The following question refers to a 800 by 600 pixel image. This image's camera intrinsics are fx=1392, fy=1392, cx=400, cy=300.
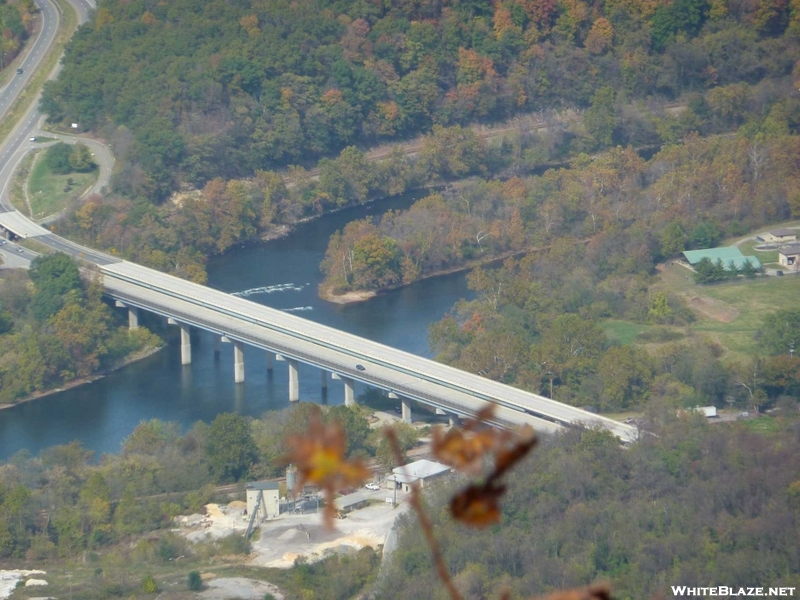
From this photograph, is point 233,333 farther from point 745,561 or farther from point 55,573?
point 745,561

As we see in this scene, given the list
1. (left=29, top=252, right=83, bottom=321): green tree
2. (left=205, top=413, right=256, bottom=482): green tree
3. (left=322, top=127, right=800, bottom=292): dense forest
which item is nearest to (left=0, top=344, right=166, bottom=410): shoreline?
(left=29, top=252, right=83, bottom=321): green tree

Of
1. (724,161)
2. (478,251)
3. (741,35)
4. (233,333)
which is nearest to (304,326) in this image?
(233,333)

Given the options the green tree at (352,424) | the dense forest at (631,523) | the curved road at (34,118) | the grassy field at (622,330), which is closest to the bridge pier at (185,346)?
the green tree at (352,424)

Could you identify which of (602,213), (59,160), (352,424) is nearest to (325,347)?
(352,424)

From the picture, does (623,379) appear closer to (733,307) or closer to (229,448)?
(733,307)

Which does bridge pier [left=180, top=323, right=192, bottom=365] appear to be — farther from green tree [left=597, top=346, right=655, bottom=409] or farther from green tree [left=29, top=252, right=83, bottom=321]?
green tree [left=597, top=346, right=655, bottom=409]

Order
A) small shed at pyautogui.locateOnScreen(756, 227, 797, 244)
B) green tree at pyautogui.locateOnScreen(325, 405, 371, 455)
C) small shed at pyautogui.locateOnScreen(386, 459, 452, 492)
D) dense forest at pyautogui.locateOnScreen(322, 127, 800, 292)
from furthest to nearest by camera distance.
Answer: dense forest at pyautogui.locateOnScreen(322, 127, 800, 292) → small shed at pyautogui.locateOnScreen(756, 227, 797, 244) → green tree at pyautogui.locateOnScreen(325, 405, 371, 455) → small shed at pyautogui.locateOnScreen(386, 459, 452, 492)
